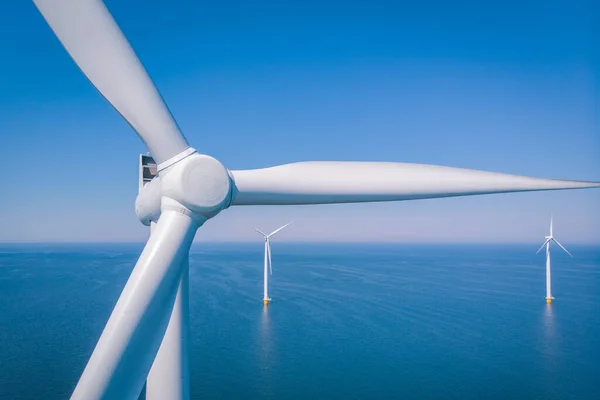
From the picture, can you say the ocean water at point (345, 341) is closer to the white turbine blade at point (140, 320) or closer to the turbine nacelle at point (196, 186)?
the white turbine blade at point (140, 320)

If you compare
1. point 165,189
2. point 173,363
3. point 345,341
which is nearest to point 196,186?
point 165,189

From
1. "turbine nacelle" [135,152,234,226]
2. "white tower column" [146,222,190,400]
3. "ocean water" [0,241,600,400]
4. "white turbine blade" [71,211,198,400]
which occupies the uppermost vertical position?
"turbine nacelle" [135,152,234,226]

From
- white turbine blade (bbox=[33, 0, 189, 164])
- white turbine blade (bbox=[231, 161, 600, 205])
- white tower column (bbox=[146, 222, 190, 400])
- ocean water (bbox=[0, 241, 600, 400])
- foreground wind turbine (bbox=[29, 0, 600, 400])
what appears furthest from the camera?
ocean water (bbox=[0, 241, 600, 400])

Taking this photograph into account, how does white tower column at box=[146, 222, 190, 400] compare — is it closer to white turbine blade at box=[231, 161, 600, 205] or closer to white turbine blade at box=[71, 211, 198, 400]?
white turbine blade at box=[71, 211, 198, 400]

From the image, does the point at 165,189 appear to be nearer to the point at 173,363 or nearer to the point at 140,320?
the point at 140,320

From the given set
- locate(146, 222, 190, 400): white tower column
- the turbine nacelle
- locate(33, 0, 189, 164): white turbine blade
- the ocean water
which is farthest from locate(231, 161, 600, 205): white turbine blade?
the ocean water

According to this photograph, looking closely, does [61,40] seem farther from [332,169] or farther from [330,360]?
[330,360]

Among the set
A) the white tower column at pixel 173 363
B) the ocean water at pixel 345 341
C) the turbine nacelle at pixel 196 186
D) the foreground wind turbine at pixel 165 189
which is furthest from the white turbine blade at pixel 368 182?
the ocean water at pixel 345 341
